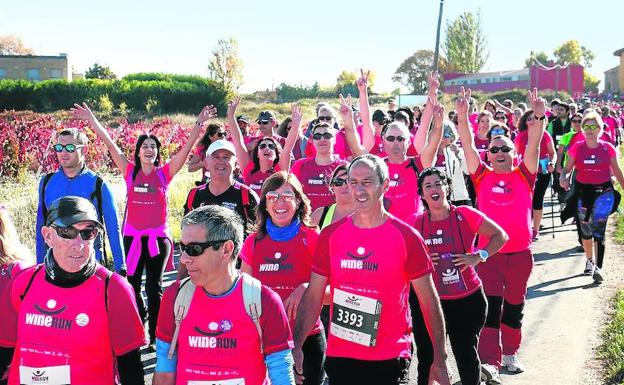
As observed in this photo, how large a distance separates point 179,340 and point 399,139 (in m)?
3.95

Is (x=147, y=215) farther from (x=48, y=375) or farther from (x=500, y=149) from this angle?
(x=48, y=375)

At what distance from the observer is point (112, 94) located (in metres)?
49.8

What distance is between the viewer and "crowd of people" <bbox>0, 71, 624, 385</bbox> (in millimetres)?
3209

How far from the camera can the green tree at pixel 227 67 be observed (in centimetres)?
5384

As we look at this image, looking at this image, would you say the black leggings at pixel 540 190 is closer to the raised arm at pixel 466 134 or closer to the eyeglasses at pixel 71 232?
the raised arm at pixel 466 134

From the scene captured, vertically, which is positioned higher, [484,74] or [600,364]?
[484,74]

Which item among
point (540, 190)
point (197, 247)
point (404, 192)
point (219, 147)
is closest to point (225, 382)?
point (197, 247)

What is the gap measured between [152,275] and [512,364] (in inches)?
133

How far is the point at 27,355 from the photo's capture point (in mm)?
3227

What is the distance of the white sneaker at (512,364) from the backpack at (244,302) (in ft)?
12.4

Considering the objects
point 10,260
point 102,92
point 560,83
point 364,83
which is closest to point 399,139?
point 364,83

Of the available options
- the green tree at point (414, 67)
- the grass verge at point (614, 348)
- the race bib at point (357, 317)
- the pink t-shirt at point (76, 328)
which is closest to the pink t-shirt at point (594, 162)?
the grass verge at point (614, 348)

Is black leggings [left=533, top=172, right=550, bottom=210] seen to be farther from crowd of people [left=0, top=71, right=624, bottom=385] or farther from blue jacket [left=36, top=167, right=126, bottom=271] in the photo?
blue jacket [left=36, top=167, right=126, bottom=271]

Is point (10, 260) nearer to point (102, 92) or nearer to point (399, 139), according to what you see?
point (399, 139)
